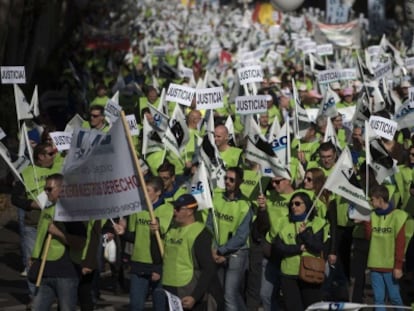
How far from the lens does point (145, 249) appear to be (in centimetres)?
1459

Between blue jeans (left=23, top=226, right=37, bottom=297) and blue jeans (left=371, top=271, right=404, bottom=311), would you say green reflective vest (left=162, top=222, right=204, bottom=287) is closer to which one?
blue jeans (left=371, top=271, right=404, bottom=311)

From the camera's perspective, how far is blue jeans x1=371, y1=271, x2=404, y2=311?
49.2 feet

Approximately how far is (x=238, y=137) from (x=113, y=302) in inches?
169

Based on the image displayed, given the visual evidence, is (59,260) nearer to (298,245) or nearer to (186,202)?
(186,202)

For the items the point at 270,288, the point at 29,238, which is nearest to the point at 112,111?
the point at 29,238

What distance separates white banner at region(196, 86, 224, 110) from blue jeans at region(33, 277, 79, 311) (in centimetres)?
584

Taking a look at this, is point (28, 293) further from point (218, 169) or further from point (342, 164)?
point (342, 164)

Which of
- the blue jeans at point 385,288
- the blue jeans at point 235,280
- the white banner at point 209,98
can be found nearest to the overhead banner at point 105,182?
the blue jeans at point 235,280

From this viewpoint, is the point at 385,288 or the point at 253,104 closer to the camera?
the point at 385,288

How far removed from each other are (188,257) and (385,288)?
2621 mm

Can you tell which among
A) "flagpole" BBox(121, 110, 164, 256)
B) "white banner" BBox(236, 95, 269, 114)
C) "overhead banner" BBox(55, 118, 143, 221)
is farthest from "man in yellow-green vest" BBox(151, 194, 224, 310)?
"white banner" BBox(236, 95, 269, 114)

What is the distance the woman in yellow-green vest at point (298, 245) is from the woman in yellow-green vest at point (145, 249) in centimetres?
101

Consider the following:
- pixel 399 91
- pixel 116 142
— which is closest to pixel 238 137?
pixel 399 91

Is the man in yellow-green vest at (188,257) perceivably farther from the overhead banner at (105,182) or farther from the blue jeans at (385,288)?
the blue jeans at (385,288)
